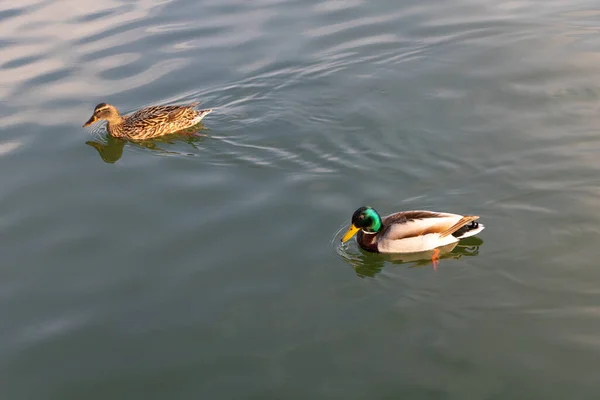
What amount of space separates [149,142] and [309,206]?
3795 mm

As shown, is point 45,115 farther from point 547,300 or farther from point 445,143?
point 547,300

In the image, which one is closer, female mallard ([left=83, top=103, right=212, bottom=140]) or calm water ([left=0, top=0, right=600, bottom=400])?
calm water ([left=0, top=0, right=600, bottom=400])

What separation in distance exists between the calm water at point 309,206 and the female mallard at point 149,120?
0.80 feet

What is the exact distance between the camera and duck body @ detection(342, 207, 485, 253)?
321 inches

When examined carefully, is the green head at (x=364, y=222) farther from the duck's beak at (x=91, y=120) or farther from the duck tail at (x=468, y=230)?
the duck's beak at (x=91, y=120)

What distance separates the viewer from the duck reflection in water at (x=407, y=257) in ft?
26.7

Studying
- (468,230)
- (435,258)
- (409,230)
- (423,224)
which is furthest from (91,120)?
(468,230)

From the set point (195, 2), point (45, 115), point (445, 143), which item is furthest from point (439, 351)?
point (195, 2)

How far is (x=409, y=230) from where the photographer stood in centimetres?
830

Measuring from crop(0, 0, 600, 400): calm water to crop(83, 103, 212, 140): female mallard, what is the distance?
0.80ft

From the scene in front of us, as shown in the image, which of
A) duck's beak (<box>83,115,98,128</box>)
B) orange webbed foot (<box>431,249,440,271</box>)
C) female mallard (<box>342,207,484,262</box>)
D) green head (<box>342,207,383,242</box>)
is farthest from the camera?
duck's beak (<box>83,115,98,128</box>)

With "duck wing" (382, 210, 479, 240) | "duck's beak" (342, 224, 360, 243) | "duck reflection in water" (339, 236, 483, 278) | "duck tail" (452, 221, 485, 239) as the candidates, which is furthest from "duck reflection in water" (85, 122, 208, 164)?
"duck tail" (452, 221, 485, 239)

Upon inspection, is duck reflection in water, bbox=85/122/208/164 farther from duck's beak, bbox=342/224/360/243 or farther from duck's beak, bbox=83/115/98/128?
duck's beak, bbox=342/224/360/243

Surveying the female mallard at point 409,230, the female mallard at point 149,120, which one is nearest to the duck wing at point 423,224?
the female mallard at point 409,230
